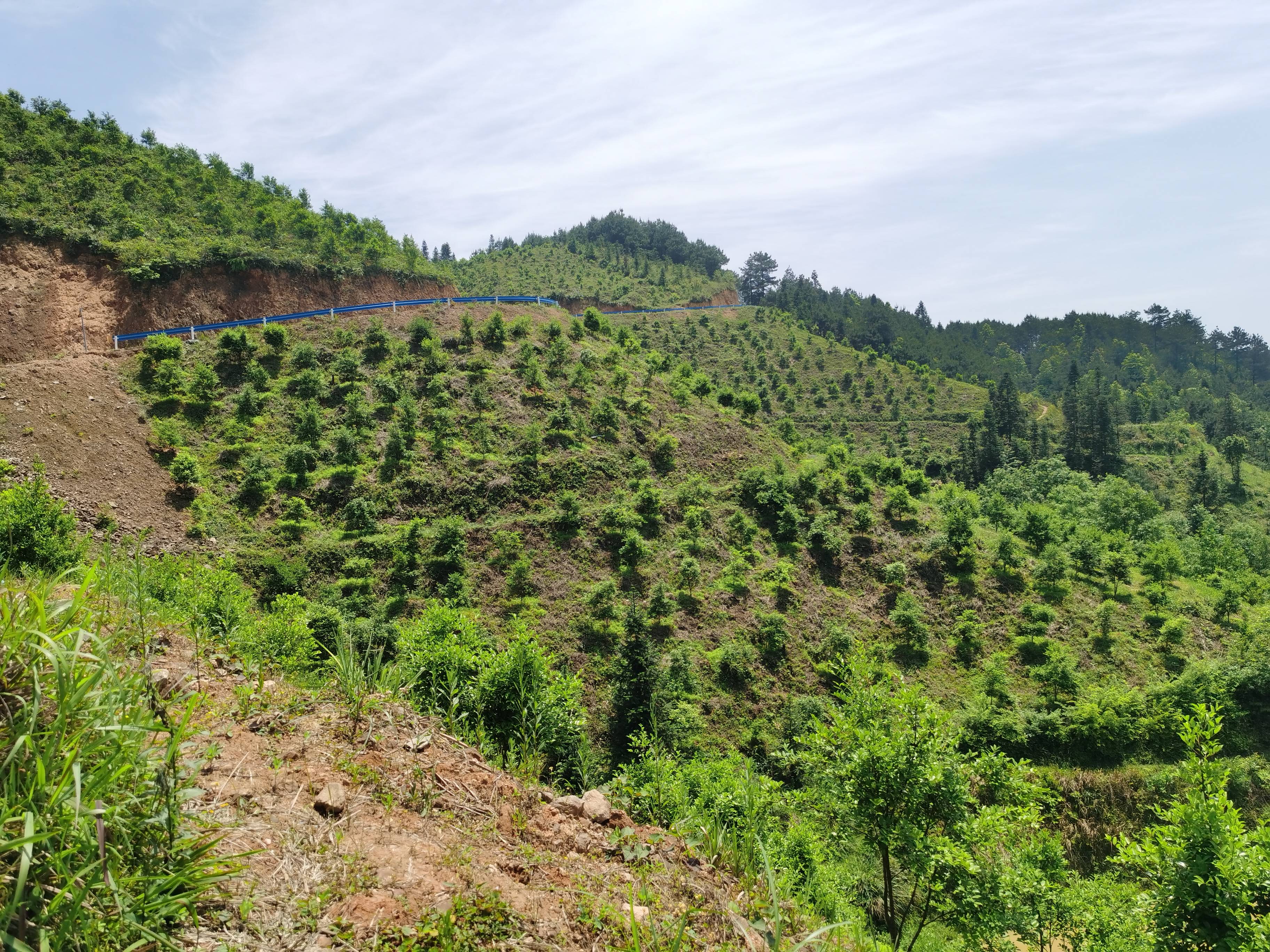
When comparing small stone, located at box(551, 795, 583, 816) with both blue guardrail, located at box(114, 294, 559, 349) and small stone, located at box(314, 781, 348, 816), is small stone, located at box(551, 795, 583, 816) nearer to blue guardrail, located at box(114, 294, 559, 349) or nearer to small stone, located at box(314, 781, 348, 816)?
small stone, located at box(314, 781, 348, 816)

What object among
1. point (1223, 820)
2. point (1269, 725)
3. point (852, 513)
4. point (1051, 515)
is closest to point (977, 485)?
point (1051, 515)

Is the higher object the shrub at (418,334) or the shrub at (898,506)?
the shrub at (418,334)

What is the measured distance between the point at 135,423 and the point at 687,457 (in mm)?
26166

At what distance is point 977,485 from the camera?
56.5 metres

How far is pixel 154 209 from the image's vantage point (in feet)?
118

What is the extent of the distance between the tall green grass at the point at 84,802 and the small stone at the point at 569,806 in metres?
2.84

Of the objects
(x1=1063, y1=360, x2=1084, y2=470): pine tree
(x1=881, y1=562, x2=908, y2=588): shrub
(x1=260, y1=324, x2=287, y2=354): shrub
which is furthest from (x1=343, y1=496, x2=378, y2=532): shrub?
(x1=1063, y1=360, x2=1084, y2=470): pine tree

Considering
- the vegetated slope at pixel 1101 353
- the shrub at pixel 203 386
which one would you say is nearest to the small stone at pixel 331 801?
the shrub at pixel 203 386

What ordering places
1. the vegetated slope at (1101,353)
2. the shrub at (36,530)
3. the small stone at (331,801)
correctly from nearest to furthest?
the small stone at (331,801) < the shrub at (36,530) < the vegetated slope at (1101,353)

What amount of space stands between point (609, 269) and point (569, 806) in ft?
291

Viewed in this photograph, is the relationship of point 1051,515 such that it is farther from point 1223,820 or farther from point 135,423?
point 135,423

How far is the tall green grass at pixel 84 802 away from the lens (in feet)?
7.25

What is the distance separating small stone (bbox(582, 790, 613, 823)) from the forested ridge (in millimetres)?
356

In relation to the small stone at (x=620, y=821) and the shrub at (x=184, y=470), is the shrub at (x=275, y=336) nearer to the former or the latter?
the shrub at (x=184, y=470)
